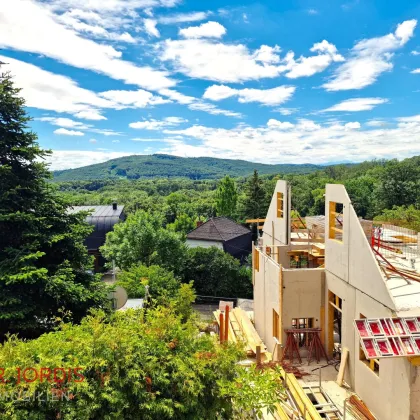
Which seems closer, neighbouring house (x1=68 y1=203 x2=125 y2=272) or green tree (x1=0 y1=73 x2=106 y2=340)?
green tree (x1=0 y1=73 x2=106 y2=340)

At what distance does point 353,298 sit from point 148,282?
1177 centimetres

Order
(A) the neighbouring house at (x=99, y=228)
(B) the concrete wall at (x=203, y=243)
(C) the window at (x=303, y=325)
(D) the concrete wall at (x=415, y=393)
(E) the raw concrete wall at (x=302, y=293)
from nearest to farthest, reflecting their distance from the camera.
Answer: (D) the concrete wall at (x=415, y=393) < (E) the raw concrete wall at (x=302, y=293) < (C) the window at (x=303, y=325) < (A) the neighbouring house at (x=99, y=228) < (B) the concrete wall at (x=203, y=243)

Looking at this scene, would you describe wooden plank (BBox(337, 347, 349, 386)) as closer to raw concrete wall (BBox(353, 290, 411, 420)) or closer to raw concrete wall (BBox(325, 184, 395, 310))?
raw concrete wall (BBox(353, 290, 411, 420))

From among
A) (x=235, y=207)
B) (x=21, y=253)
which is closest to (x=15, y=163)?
(x=21, y=253)

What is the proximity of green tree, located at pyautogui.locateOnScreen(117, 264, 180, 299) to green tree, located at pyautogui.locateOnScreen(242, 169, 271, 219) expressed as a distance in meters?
31.4

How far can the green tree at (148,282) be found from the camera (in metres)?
18.4

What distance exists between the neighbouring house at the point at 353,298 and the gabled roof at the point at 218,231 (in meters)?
19.1

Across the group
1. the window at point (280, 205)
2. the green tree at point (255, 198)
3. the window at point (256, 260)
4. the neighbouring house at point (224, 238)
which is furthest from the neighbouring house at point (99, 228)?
the window at point (280, 205)

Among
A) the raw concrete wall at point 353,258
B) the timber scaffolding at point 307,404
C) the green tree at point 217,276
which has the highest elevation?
the raw concrete wall at point 353,258

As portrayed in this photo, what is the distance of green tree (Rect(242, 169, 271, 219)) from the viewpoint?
49.9 m

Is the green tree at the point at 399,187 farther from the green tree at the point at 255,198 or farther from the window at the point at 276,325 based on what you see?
the window at the point at 276,325

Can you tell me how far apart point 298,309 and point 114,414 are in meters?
7.58

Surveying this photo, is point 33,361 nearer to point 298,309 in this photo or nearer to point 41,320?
point 41,320

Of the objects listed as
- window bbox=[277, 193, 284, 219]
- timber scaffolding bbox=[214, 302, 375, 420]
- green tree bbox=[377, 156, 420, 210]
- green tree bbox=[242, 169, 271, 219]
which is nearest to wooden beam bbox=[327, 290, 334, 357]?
timber scaffolding bbox=[214, 302, 375, 420]
